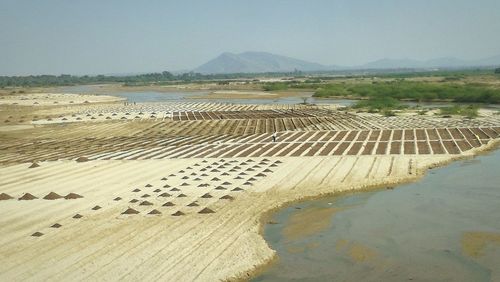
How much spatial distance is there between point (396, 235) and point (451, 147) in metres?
16.9

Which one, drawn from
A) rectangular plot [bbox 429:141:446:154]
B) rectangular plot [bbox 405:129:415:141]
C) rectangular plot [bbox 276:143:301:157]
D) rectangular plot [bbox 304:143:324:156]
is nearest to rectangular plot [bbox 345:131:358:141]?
rectangular plot [bbox 304:143:324:156]

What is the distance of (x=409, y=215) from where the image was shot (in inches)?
741

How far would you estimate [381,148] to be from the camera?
31.5 m

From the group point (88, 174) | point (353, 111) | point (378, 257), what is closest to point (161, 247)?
point (378, 257)

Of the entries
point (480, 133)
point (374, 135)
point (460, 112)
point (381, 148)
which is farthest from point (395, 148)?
point (460, 112)

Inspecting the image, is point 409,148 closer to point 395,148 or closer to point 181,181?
point 395,148

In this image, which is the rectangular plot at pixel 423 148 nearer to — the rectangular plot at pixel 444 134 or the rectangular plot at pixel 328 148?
the rectangular plot at pixel 444 134

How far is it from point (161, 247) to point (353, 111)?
Result: 147 ft

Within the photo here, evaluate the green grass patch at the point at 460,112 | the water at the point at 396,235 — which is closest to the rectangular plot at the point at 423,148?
the water at the point at 396,235

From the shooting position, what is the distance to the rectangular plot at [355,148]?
30278mm

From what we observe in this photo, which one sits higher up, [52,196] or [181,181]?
[52,196]

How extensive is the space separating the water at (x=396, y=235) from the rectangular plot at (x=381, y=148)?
6.54 meters

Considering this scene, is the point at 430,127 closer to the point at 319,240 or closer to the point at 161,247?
the point at 319,240

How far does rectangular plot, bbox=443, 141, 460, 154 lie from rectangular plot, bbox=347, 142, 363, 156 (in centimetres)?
516
